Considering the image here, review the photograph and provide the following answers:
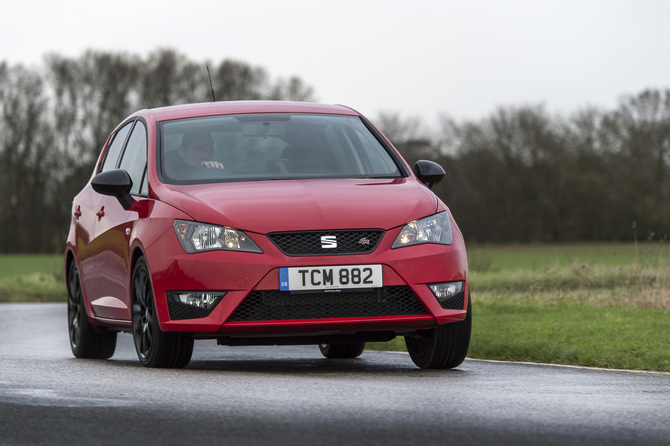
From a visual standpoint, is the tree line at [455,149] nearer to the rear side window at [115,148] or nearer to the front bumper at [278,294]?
the rear side window at [115,148]

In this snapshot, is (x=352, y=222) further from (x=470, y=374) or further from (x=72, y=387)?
(x=72, y=387)

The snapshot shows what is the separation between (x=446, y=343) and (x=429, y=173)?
1286mm

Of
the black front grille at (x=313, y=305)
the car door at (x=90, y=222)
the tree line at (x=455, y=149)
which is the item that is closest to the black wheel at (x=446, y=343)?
the black front grille at (x=313, y=305)

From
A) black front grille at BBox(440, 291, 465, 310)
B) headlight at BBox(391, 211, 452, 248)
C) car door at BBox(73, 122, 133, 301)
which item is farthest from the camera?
car door at BBox(73, 122, 133, 301)

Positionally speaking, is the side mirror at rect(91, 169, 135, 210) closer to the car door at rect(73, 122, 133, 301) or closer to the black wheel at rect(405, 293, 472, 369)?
the car door at rect(73, 122, 133, 301)

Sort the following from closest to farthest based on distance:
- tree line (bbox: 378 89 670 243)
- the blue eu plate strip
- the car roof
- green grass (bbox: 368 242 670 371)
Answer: the blue eu plate strip → the car roof → green grass (bbox: 368 242 670 371) → tree line (bbox: 378 89 670 243)

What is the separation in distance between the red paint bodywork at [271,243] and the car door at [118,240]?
0.43 feet

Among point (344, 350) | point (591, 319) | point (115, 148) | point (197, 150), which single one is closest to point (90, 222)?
point (115, 148)

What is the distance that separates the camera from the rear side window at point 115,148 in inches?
355

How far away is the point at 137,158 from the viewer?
8.11 meters

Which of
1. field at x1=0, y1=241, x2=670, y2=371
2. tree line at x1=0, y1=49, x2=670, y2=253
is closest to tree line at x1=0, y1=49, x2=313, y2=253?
tree line at x1=0, y1=49, x2=670, y2=253

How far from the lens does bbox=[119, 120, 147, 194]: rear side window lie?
7729 millimetres

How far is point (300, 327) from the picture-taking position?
260 inches

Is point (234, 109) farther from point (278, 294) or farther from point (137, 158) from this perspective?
point (278, 294)
